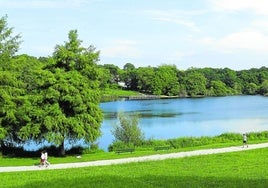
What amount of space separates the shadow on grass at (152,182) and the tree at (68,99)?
17.5 m

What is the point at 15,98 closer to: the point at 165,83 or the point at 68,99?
the point at 68,99

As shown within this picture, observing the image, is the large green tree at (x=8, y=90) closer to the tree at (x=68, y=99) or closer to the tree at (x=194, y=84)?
the tree at (x=68, y=99)

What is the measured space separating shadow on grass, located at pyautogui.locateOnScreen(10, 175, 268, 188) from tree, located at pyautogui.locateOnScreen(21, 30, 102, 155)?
1752cm

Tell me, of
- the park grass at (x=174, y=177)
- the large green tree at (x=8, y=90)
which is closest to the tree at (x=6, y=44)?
the large green tree at (x=8, y=90)

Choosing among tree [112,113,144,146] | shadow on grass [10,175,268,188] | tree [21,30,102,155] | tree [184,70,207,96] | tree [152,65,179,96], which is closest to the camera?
shadow on grass [10,175,268,188]

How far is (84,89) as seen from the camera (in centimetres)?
3688

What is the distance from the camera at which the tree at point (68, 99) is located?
35.6 meters

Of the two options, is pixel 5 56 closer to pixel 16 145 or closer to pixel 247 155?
pixel 16 145

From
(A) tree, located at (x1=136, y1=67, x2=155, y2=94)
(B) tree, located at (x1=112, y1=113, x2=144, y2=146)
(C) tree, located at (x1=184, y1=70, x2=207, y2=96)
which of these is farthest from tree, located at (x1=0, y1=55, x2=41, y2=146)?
(C) tree, located at (x1=184, y1=70, x2=207, y2=96)

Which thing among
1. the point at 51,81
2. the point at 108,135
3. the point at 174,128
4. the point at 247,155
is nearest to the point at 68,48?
the point at 51,81

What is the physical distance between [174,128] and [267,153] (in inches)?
1548

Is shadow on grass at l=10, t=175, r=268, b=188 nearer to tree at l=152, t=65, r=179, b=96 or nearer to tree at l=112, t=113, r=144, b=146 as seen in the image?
tree at l=112, t=113, r=144, b=146

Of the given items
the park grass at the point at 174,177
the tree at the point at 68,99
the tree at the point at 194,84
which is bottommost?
the park grass at the point at 174,177

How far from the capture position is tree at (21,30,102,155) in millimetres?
35594
